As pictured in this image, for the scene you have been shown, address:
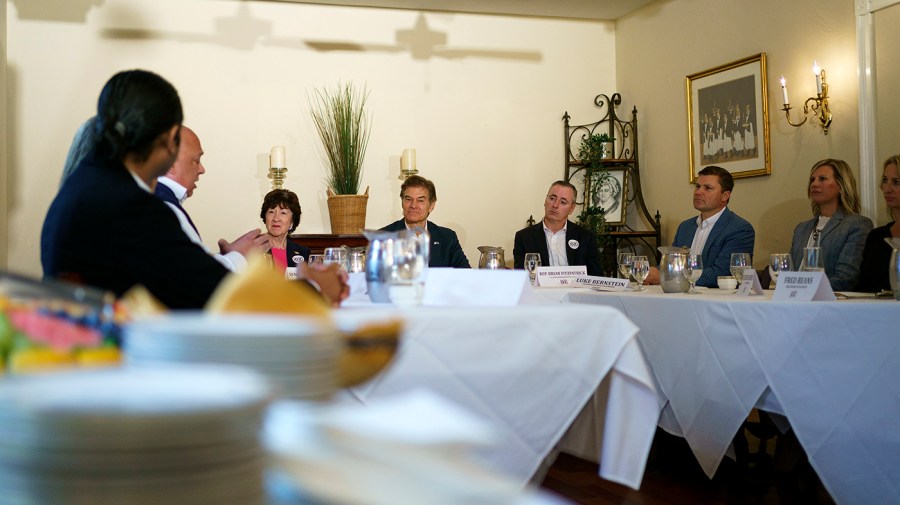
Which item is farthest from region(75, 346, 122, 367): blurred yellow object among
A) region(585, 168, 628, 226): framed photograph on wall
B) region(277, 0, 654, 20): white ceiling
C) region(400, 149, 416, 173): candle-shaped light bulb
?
region(585, 168, 628, 226): framed photograph on wall

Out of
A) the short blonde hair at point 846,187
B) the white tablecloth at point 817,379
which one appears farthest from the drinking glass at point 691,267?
the short blonde hair at point 846,187

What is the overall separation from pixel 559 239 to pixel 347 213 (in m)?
1.56

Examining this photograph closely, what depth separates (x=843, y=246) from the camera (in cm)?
479

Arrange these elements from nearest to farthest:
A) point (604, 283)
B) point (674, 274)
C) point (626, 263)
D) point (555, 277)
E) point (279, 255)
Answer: point (674, 274), point (626, 263), point (604, 283), point (555, 277), point (279, 255)

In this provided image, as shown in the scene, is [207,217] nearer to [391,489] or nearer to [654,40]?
[654,40]

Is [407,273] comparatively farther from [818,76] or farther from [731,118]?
[731,118]

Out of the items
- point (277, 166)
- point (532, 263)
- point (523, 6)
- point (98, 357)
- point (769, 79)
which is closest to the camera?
point (98, 357)

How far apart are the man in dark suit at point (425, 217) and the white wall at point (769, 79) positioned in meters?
2.15

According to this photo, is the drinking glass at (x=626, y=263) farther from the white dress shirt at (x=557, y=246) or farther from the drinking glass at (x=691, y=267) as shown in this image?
the white dress shirt at (x=557, y=246)

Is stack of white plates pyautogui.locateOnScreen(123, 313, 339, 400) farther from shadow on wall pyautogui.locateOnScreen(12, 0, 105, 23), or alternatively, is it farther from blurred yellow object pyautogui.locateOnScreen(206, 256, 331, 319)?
shadow on wall pyautogui.locateOnScreen(12, 0, 105, 23)

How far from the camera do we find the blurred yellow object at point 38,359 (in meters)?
0.67

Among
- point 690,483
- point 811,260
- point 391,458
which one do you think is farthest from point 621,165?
point 391,458

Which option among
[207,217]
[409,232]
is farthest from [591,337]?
[207,217]

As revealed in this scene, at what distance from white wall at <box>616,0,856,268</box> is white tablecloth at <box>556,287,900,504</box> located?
289cm
